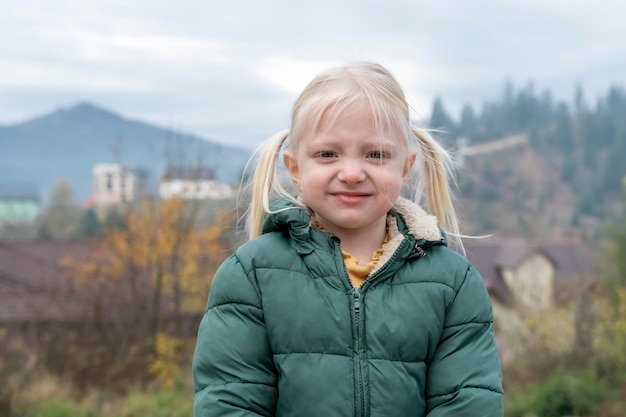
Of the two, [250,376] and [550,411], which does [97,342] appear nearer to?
[550,411]

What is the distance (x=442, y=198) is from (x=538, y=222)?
68127 millimetres

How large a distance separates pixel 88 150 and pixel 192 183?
867 inches

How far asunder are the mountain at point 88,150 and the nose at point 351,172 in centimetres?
57

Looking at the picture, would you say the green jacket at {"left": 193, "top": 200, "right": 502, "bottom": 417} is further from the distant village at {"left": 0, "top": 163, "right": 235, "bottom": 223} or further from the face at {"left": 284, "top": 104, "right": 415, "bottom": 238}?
the distant village at {"left": 0, "top": 163, "right": 235, "bottom": 223}

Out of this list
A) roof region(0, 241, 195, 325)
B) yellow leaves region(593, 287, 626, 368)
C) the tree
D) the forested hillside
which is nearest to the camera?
the tree

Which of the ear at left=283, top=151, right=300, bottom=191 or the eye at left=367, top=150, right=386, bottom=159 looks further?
the ear at left=283, top=151, right=300, bottom=191

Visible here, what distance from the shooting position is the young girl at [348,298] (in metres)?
1.84

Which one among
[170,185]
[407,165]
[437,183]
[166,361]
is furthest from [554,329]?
[407,165]

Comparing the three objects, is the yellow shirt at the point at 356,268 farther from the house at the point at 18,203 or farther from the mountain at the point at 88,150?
the house at the point at 18,203

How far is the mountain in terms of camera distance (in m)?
12.7

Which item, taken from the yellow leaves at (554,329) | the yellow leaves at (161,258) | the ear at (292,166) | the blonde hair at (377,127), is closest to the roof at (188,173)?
the yellow leaves at (161,258)

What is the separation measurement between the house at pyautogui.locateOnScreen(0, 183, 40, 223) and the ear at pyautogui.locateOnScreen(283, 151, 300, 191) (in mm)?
12283

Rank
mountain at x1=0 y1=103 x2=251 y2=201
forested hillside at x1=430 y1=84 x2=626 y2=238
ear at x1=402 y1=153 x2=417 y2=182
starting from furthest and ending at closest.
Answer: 1. forested hillside at x1=430 y1=84 x2=626 y2=238
2. mountain at x1=0 y1=103 x2=251 y2=201
3. ear at x1=402 y1=153 x2=417 y2=182

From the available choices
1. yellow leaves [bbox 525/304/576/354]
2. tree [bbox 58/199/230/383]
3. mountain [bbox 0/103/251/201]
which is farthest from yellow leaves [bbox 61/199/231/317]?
yellow leaves [bbox 525/304/576/354]
